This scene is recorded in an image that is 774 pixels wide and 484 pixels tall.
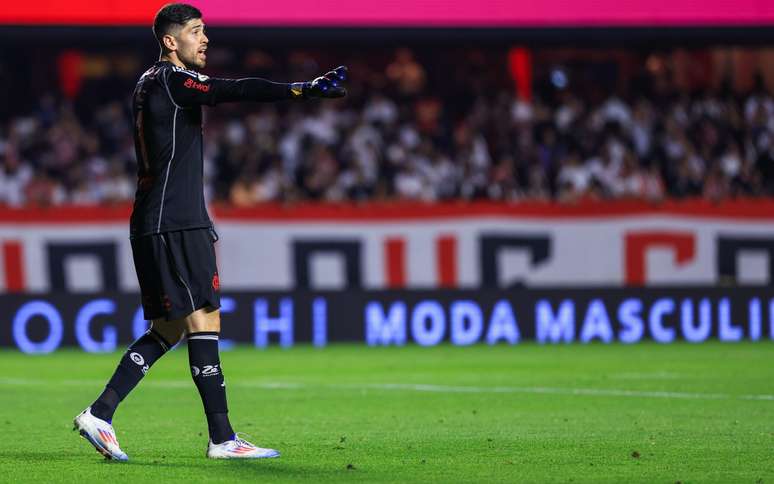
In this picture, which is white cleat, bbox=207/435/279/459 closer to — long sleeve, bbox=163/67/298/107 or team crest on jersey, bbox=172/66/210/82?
long sleeve, bbox=163/67/298/107

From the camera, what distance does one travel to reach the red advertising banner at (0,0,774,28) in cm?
2059

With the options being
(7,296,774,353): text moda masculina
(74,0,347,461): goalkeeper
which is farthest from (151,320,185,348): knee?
(7,296,774,353): text moda masculina

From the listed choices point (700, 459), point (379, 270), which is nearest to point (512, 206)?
point (379, 270)

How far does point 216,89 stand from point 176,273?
3.15ft

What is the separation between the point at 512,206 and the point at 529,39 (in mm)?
3791

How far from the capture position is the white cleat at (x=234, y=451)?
755 centimetres

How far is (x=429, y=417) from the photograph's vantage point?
9.96 meters

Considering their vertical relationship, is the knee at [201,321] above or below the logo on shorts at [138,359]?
above

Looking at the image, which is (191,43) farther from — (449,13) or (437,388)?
(449,13)

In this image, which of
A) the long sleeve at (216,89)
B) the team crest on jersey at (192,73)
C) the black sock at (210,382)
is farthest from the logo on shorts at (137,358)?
the team crest on jersey at (192,73)

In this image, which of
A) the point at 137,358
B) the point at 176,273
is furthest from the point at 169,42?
the point at 137,358

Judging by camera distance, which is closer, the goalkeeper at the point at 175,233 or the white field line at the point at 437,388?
the goalkeeper at the point at 175,233

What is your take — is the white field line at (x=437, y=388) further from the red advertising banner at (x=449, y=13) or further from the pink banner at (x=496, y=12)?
the pink banner at (x=496, y=12)

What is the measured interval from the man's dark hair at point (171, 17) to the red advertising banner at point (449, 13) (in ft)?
43.1
